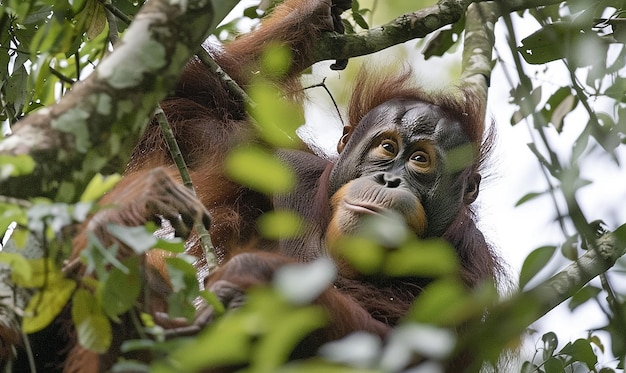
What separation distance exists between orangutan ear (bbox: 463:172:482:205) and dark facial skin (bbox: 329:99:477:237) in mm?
16

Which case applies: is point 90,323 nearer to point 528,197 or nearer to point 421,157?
point 528,197

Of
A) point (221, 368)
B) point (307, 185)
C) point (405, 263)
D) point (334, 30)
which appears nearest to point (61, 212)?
point (405, 263)

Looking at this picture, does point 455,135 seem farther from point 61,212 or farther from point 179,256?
point 61,212

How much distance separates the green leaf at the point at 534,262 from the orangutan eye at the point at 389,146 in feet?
7.05

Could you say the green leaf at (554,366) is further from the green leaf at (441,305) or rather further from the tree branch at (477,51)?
the green leaf at (441,305)

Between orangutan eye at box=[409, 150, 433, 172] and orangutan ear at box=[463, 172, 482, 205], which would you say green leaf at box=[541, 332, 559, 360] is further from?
orangutan eye at box=[409, 150, 433, 172]

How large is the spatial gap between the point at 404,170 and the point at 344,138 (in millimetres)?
605

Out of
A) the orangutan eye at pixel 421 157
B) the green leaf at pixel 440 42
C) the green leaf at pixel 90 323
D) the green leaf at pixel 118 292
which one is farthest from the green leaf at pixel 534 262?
the green leaf at pixel 440 42

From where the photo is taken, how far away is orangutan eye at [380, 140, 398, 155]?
396 centimetres

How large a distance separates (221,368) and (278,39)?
2321 millimetres

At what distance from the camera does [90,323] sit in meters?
2.17

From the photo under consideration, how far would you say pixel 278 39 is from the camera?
→ 4750 millimetres

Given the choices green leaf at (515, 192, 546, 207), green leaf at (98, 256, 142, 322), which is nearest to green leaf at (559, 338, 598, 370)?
green leaf at (515, 192, 546, 207)

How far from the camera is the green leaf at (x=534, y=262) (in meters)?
1.76
